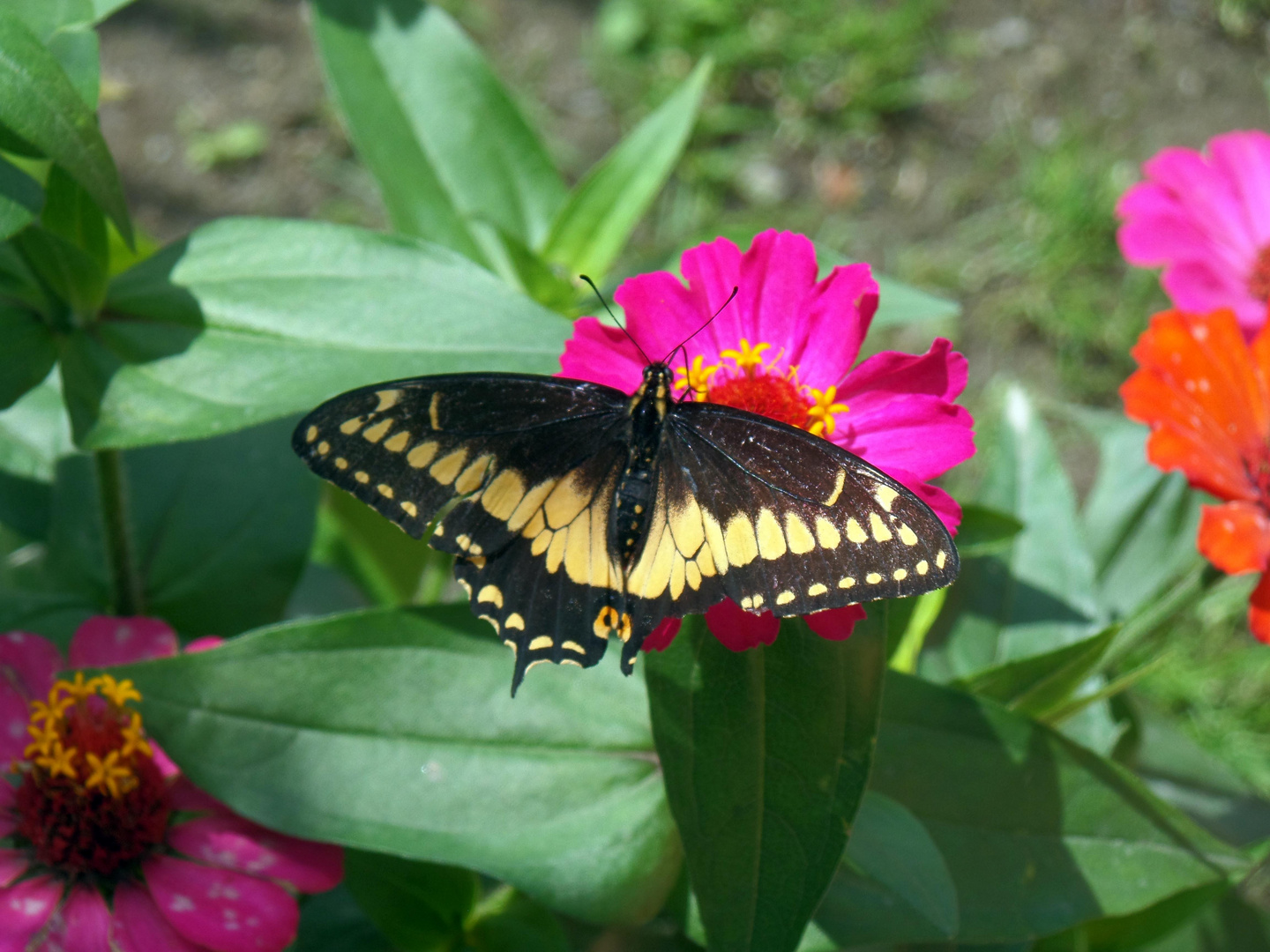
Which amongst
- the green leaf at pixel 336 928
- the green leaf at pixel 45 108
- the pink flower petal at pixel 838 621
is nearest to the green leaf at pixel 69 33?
the green leaf at pixel 45 108

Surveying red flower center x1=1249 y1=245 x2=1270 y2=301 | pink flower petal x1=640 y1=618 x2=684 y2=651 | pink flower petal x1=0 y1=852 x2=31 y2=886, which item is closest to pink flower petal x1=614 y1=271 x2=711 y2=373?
pink flower petal x1=640 y1=618 x2=684 y2=651

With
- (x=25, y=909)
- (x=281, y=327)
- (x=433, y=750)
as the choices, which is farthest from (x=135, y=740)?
(x=281, y=327)

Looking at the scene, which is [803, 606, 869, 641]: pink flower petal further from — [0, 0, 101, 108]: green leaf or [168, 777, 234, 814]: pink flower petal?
[0, 0, 101, 108]: green leaf

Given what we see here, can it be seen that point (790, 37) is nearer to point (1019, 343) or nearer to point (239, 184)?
point (1019, 343)

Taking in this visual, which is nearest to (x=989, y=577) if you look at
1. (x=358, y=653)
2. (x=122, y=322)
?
(x=358, y=653)

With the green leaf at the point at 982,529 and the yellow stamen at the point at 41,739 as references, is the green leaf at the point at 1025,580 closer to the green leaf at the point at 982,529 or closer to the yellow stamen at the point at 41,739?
the green leaf at the point at 982,529
